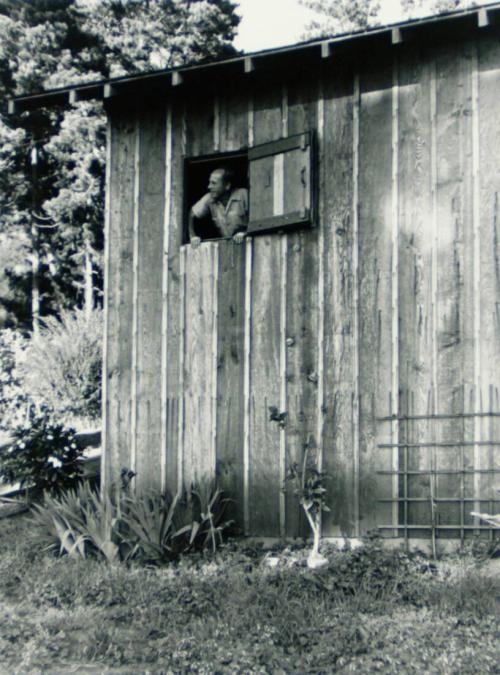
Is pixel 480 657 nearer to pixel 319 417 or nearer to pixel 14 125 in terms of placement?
pixel 319 417

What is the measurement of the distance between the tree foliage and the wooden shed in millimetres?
14627

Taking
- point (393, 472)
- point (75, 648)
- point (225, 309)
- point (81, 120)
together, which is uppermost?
point (81, 120)

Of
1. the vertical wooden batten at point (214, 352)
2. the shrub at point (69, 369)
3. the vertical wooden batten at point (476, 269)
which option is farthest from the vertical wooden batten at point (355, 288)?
the shrub at point (69, 369)

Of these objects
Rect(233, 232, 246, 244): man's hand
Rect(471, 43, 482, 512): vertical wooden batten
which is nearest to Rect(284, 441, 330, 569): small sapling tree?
Rect(471, 43, 482, 512): vertical wooden batten

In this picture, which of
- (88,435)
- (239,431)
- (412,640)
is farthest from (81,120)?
(412,640)

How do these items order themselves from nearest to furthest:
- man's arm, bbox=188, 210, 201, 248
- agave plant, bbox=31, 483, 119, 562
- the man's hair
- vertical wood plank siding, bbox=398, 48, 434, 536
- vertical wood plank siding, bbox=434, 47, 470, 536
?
vertical wood plank siding, bbox=434, 47, 470, 536
vertical wood plank siding, bbox=398, 48, 434, 536
agave plant, bbox=31, 483, 119, 562
man's arm, bbox=188, 210, 201, 248
the man's hair

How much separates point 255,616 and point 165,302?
136 inches

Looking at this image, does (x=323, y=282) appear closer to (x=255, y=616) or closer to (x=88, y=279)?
(x=255, y=616)

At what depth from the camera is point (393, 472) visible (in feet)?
20.7

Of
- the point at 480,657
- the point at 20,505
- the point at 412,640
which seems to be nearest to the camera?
the point at 480,657

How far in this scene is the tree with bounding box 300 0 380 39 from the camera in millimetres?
28125

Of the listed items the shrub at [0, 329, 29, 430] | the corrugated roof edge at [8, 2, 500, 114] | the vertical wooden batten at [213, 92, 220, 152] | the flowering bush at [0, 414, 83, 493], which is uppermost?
the corrugated roof edge at [8, 2, 500, 114]

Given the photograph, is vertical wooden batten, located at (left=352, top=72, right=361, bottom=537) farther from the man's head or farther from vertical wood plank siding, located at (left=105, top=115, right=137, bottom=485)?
vertical wood plank siding, located at (left=105, top=115, right=137, bottom=485)

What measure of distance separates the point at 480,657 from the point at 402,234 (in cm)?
359
